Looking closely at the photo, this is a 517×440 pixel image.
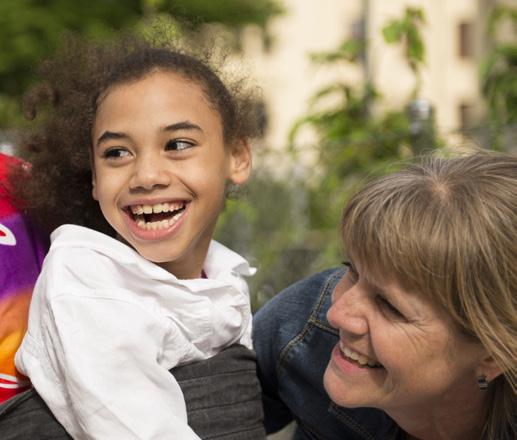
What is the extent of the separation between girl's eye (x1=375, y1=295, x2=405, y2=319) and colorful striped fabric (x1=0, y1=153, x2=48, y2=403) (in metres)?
0.75

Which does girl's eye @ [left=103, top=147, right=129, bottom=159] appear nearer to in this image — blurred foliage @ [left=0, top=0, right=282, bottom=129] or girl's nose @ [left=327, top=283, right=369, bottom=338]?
girl's nose @ [left=327, top=283, right=369, bottom=338]

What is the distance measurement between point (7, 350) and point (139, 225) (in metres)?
0.39

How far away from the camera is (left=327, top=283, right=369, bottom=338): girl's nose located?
1777 mm

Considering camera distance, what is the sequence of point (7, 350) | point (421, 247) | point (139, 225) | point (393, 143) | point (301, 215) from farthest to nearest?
point (301, 215), point (393, 143), point (139, 225), point (7, 350), point (421, 247)

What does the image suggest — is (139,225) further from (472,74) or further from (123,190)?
(472,74)

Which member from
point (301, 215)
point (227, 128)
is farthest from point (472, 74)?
point (227, 128)

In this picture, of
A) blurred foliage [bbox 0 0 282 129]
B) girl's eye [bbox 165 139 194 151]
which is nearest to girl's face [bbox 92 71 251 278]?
girl's eye [bbox 165 139 194 151]

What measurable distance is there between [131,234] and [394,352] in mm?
647

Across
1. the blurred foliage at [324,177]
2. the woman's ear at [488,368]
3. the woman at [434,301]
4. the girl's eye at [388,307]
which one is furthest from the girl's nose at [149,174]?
the blurred foliage at [324,177]

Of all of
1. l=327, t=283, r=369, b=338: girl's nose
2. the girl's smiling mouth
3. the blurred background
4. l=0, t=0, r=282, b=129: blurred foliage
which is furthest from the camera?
l=0, t=0, r=282, b=129: blurred foliage

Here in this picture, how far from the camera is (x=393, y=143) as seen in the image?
4152 millimetres

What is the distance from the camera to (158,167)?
6.55ft

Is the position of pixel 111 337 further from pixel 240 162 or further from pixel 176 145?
pixel 240 162

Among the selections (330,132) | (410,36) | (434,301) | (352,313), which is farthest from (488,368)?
(330,132)
